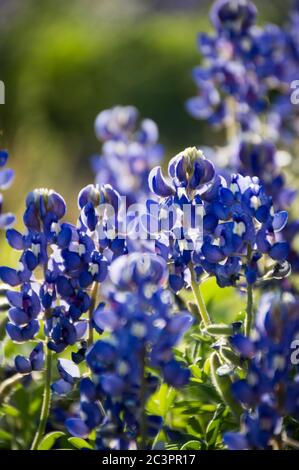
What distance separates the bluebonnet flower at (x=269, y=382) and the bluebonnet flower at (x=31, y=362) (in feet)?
1.94

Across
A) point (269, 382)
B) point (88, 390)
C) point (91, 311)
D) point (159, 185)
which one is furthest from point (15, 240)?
point (269, 382)

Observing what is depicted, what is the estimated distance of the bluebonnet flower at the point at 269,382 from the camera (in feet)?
4.93

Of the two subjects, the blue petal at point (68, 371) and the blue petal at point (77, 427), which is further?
the blue petal at point (68, 371)

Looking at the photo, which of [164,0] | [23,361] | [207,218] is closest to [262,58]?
[207,218]

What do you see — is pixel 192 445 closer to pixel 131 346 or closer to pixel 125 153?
pixel 131 346

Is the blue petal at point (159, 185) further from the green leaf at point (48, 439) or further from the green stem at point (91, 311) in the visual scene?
the green leaf at point (48, 439)

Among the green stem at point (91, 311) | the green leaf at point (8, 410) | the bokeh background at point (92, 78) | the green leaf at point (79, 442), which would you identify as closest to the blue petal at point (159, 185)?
the green stem at point (91, 311)

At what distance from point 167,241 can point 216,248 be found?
0.39ft

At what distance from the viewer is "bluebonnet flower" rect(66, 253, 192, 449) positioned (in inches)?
58.5

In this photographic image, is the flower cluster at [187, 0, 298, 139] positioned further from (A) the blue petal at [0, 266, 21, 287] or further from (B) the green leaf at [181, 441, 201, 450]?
(B) the green leaf at [181, 441, 201, 450]

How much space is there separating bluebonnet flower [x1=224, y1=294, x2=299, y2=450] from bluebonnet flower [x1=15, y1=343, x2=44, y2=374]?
0.59 meters

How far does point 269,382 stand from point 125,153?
2.50 meters

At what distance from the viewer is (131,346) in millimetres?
1472

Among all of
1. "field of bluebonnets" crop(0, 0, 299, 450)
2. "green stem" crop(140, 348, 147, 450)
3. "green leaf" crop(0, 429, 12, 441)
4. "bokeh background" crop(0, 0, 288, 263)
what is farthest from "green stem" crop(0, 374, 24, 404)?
"bokeh background" crop(0, 0, 288, 263)
